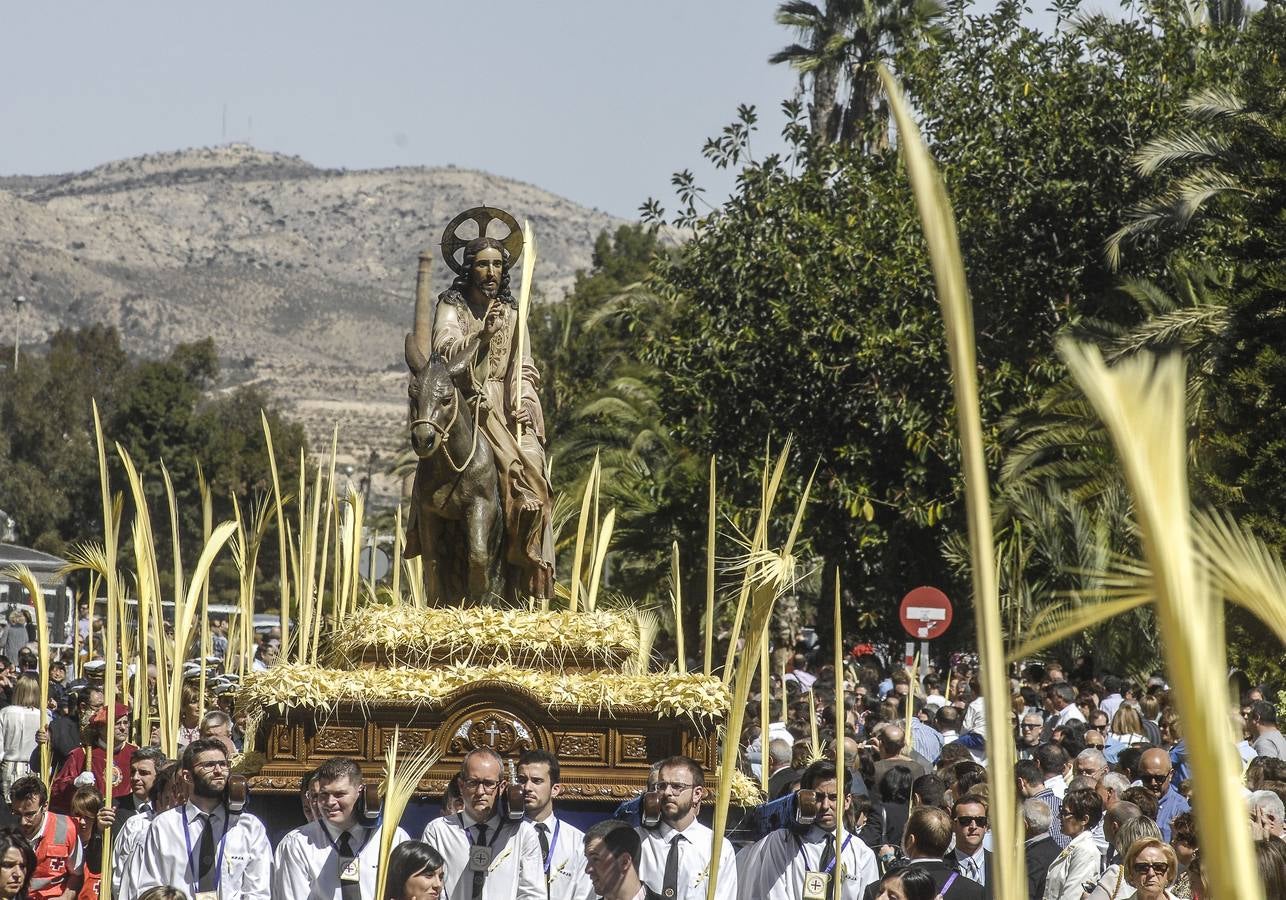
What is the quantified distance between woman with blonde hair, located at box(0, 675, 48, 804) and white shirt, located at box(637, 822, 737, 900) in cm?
762

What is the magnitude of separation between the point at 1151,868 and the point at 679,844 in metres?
2.20

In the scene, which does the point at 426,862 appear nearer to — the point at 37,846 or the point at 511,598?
the point at 37,846

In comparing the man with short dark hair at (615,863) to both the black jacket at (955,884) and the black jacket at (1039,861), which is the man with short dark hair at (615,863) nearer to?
the black jacket at (955,884)

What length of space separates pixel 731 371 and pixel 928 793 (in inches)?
758

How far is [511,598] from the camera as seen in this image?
40.2 ft

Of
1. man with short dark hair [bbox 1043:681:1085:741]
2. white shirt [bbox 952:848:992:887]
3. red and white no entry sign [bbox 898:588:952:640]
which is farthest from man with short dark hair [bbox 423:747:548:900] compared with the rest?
red and white no entry sign [bbox 898:588:952:640]

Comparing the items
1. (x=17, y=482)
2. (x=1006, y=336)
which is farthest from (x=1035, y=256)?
(x=17, y=482)

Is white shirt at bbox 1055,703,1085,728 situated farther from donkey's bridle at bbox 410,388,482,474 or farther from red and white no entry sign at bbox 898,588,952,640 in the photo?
red and white no entry sign at bbox 898,588,952,640

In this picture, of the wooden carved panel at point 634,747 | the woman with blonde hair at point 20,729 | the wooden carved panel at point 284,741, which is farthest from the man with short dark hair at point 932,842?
the woman with blonde hair at point 20,729

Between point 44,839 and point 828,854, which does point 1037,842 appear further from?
point 44,839

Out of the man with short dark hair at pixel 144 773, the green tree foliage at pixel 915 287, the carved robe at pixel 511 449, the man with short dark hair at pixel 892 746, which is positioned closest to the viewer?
the man with short dark hair at pixel 144 773

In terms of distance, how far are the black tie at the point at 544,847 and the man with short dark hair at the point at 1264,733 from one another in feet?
16.7

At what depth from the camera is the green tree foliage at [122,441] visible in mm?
60781

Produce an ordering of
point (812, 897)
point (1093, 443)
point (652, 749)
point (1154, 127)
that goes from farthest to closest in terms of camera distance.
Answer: point (1154, 127) → point (1093, 443) → point (652, 749) → point (812, 897)
